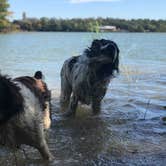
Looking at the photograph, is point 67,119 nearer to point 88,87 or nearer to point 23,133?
point 88,87

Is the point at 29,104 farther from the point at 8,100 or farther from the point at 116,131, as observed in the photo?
the point at 116,131

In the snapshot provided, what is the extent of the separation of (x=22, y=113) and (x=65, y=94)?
4.72 metres

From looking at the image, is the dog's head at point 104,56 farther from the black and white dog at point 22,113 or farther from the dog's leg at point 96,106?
the black and white dog at point 22,113

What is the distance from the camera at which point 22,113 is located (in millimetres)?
5516

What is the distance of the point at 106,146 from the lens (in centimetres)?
725

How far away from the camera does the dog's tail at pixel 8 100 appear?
16.6ft

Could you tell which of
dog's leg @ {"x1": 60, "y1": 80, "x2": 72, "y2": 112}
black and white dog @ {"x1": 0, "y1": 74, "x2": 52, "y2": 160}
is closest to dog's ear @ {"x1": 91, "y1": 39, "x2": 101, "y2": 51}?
dog's leg @ {"x1": 60, "y1": 80, "x2": 72, "y2": 112}

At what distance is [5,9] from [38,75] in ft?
216

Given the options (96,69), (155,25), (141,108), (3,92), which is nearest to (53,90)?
(141,108)

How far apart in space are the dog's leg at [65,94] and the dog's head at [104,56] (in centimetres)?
166

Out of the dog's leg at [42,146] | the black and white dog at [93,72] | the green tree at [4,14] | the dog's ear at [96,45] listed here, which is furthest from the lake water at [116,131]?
the green tree at [4,14]

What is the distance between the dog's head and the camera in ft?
26.7

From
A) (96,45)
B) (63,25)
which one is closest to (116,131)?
(96,45)

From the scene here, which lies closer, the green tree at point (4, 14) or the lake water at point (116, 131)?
the lake water at point (116, 131)
